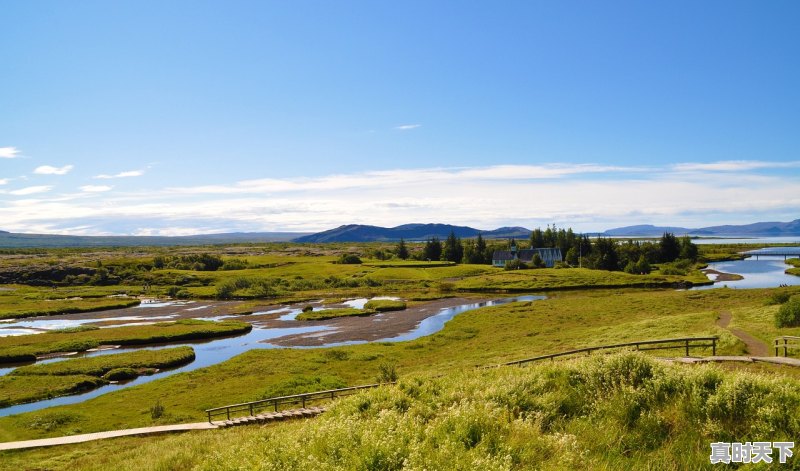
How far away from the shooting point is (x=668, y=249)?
152 meters

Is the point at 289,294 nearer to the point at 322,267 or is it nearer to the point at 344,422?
the point at 322,267

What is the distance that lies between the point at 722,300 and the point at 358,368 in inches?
2009

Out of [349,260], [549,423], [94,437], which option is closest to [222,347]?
[94,437]

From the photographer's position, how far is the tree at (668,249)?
150875mm

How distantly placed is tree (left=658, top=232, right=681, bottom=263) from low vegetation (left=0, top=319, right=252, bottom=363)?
131 m

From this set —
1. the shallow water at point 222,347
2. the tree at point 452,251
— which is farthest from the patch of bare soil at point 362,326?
the tree at point 452,251

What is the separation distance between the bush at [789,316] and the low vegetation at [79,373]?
52949 millimetres

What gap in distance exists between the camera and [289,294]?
10412 cm

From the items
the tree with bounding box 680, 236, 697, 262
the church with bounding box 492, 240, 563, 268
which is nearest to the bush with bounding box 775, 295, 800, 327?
the church with bounding box 492, 240, 563, 268

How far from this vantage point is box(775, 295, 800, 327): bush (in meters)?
34.4

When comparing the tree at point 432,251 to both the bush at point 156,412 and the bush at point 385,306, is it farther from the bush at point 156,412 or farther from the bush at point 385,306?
the bush at point 156,412

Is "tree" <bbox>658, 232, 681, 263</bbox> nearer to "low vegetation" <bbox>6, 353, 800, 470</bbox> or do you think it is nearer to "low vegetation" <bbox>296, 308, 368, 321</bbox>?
"low vegetation" <bbox>296, 308, 368, 321</bbox>

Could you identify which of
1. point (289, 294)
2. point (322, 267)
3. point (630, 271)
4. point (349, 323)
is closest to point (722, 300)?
point (349, 323)

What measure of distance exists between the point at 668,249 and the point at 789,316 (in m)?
130
